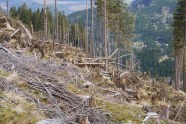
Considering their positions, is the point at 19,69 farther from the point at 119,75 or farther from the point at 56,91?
the point at 119,75

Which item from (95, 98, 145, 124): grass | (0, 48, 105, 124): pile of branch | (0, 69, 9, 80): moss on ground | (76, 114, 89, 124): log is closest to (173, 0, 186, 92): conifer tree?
(95, 98, 145, 124): grass

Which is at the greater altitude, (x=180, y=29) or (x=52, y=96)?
(x=180, y=29)

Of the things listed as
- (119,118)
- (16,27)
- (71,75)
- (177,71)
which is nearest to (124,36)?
(177,71)

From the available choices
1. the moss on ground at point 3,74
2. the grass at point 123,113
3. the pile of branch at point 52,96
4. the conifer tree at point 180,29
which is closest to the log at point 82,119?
the pile of branch at point 52,96

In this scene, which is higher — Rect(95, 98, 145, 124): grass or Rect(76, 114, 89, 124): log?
Rect(76, 114, 89, 124): log

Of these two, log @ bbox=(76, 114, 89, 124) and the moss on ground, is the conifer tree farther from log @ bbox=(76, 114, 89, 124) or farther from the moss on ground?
log @ bbox=(76, 114, 89, 124)

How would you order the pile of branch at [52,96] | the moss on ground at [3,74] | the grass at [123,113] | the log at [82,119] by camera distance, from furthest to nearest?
the grass at [123,113] → the moss on ground at [3,74] → the pile of branch at [52,96] → the log at [82,119]

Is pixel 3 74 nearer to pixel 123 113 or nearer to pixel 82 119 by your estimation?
pixel 82 119

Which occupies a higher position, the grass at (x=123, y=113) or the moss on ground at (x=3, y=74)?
the moss on ground at (x=3, y=74)

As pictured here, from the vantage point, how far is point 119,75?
73.4ft

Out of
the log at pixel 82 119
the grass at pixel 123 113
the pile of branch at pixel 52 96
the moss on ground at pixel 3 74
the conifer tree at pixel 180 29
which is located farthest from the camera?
the conifer tree at pixel 180 29

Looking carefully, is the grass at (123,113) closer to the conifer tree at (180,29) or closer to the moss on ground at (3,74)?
the moss on ground at (3,74)

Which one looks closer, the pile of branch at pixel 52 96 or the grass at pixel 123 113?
the pile of branch at pixel 52 96

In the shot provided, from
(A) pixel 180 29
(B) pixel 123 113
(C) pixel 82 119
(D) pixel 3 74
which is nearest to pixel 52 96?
(D) pixel 3 74
